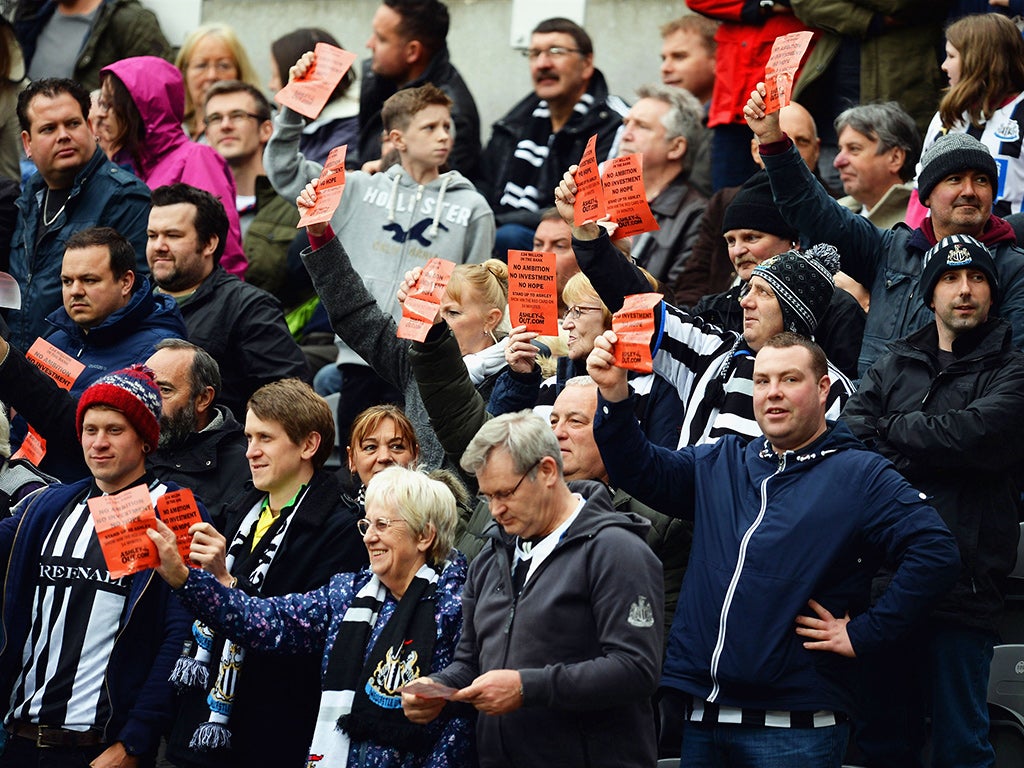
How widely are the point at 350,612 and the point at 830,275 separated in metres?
2.21

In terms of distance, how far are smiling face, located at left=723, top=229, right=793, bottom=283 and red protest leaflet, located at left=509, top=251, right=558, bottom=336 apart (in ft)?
3.23

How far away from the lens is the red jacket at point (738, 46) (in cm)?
962

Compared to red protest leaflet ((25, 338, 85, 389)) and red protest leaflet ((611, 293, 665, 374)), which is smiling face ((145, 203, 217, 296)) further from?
red protest leaflet ((611, 293, 665, 374))

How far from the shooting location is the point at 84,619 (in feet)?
20.0

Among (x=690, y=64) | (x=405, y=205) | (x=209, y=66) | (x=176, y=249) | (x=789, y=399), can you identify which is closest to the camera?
(x=789, y=399)

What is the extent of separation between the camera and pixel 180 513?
5.89m

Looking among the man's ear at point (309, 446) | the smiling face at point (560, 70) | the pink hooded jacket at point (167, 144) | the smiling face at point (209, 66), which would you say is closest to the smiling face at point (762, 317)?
the man's ear at point (309, 446)

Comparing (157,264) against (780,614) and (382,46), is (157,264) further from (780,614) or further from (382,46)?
(780,614)

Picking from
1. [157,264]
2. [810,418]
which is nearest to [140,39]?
[157,264]

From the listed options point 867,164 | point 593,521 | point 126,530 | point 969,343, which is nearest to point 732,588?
point 593,521

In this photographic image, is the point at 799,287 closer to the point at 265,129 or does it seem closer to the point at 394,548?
the point at 394,548

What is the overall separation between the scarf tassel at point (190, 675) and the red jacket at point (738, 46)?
4838 millimetres

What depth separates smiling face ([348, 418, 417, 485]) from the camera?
6.62m

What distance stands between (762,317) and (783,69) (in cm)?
91
